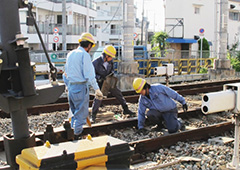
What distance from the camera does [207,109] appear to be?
4562mm

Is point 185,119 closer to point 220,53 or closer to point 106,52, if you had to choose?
point 106,52

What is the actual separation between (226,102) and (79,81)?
2.55 metres

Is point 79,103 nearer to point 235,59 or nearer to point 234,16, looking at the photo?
point 235,59

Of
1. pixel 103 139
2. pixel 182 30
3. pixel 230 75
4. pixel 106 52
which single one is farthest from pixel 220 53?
pixel 182 30

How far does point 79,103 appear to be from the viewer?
5.91m

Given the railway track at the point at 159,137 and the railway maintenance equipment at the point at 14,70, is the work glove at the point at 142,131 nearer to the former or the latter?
the railway track at the point at 159,137

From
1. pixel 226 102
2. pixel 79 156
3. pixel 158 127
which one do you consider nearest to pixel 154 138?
A: pixel 158 127

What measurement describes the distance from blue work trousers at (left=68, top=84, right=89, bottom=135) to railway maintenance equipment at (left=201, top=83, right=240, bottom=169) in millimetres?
2233

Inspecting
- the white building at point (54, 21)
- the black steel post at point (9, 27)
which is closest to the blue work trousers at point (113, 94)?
the black steel post at point (9, 27)

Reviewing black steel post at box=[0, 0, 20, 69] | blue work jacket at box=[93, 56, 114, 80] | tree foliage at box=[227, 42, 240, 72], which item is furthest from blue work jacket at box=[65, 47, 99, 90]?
tree foliage at box=[227, 42, 240, 72]

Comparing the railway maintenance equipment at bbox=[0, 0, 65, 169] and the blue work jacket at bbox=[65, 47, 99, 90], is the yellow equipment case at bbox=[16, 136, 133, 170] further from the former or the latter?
the blue work jacket at bbox=[65, 47, 99, 90]

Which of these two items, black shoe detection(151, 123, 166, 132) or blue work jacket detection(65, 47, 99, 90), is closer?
blue work jacket detection(65, 47, 99, 90)

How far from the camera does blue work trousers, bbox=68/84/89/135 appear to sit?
5.86m

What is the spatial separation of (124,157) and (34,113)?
5.92 meters
